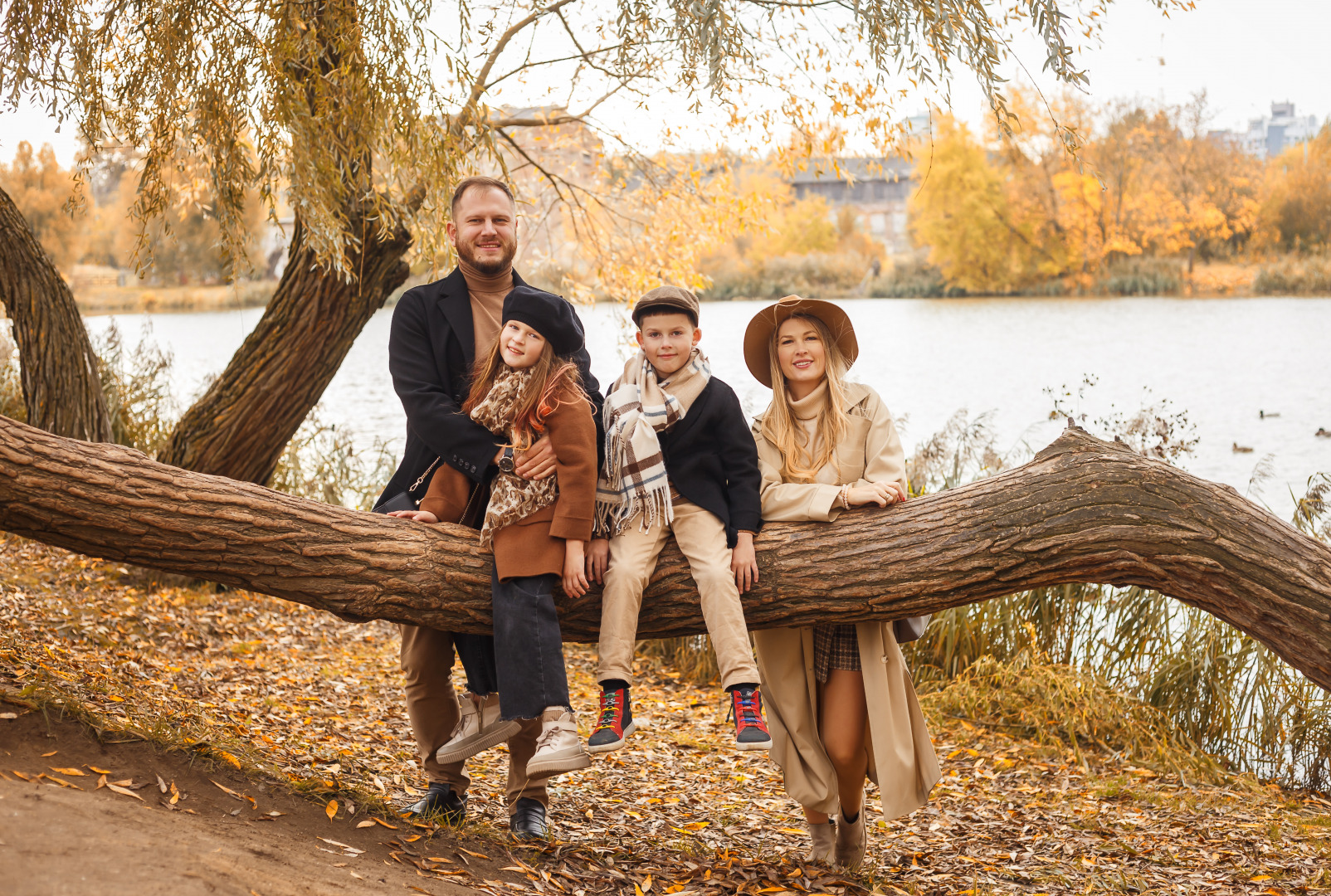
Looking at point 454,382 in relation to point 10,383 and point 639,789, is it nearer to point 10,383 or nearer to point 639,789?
point 639,789

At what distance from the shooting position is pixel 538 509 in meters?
2.73

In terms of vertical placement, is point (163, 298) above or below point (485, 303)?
above

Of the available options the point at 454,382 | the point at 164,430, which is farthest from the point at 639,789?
the point at 164,430

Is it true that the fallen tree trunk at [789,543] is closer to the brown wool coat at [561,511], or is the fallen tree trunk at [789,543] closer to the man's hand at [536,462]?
the brown wool coat at [561,511]

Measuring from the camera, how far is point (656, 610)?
2.90 metres

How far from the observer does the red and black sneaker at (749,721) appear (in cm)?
256

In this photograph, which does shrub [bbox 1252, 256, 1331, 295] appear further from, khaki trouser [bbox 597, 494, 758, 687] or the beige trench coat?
khaki trouser [bbox 597, 494, 758, 687]

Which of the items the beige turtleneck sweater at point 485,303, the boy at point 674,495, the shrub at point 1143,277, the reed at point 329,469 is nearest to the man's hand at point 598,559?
the boy at point 674,495

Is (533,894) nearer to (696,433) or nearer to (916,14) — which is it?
(696,433)

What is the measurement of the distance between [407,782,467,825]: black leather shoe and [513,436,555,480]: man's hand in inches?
42.2

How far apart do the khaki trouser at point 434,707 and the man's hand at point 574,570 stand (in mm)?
534

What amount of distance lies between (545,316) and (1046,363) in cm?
1713

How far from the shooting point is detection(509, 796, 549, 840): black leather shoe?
2.93 meters

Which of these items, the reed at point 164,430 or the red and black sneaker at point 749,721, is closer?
the red and black sneaker at point 749,721
